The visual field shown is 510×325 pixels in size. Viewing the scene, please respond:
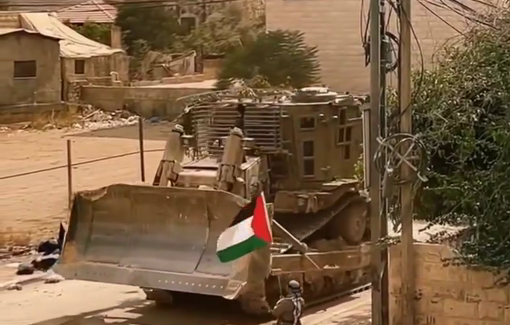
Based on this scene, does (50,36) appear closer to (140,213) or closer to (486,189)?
(140,213)

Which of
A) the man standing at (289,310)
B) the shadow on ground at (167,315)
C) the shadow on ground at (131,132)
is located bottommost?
the shadow on ground at (167,315)

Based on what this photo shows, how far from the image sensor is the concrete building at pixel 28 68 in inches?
1460

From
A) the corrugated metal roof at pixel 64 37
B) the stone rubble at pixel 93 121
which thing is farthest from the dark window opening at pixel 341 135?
the corrugated metal roof at pixel 64 37

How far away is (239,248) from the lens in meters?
10.7

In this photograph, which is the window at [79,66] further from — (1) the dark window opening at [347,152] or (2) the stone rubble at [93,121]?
(1) the dark window opening at [347,152]

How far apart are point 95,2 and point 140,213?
4336 cm

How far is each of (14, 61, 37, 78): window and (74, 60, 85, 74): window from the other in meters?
2.82

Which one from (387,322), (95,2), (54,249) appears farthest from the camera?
(95,2)

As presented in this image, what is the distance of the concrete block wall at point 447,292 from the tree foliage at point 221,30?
37605 millimetres

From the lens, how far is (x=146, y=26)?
51.7 meters

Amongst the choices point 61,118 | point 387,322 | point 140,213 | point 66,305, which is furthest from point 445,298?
point 61,118

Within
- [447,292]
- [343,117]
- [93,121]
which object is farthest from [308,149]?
[93,121]

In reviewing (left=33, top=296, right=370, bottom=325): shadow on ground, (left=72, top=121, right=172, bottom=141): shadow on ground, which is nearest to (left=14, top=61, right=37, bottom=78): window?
(left=72, top=121, right=172, bottom=141): shadow on ground

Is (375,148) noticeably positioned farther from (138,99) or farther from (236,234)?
(138,99)
